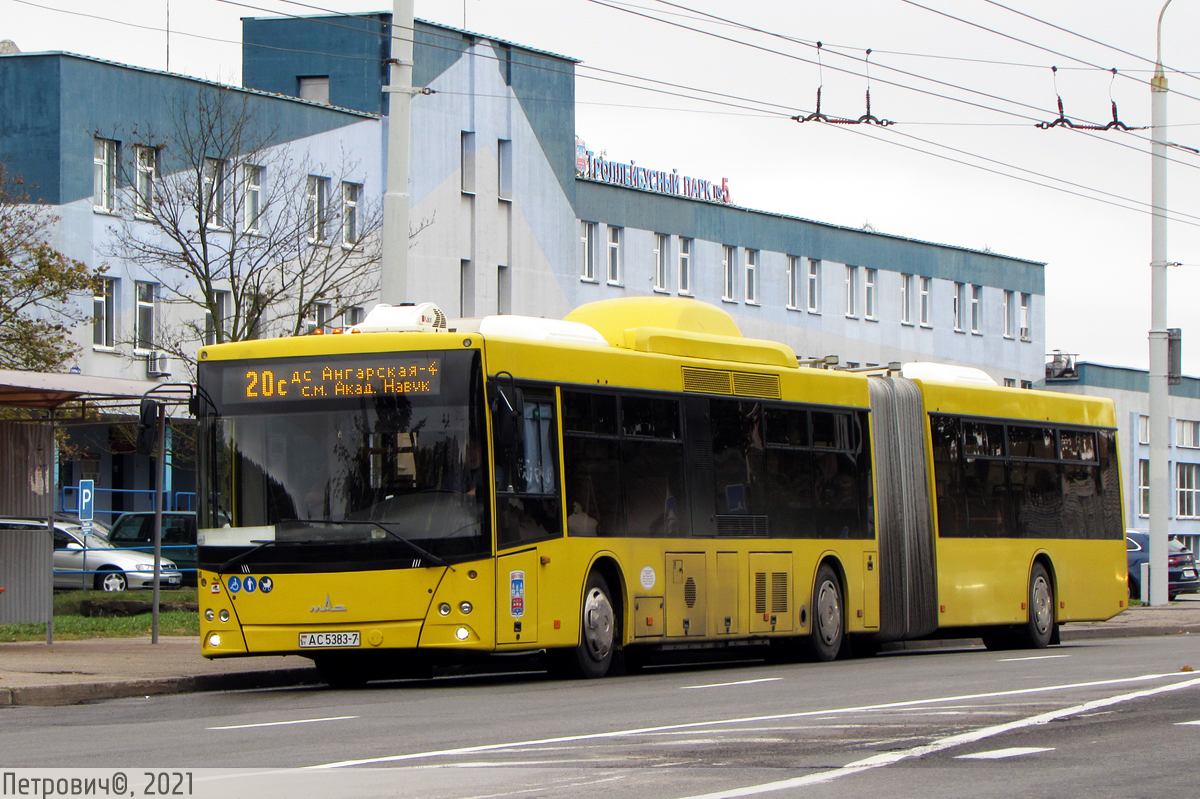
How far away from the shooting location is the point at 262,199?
51.0m

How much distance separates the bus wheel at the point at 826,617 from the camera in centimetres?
2200

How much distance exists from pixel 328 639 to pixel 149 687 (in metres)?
1.58

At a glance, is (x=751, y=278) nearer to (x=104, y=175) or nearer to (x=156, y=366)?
(x=156, y=366)

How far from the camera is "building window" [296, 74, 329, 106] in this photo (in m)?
56.6

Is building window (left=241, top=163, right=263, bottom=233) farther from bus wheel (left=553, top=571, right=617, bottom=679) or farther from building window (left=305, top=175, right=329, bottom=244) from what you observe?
bus wheel (left=553, top=571, right=617, bottom=679)

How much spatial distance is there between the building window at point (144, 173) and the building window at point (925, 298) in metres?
38.1

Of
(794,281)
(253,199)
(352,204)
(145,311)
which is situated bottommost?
(145,311)

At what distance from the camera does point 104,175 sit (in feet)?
156

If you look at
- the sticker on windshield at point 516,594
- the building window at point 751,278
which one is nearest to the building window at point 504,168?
the building window at point 751,278

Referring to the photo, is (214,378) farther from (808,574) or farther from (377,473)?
(808,574)

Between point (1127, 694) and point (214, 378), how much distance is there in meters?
8.18

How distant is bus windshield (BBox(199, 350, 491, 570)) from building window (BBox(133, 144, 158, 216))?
25692 millimetres

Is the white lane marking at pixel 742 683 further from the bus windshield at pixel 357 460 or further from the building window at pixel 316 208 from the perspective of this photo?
the building window at pixel 316 208

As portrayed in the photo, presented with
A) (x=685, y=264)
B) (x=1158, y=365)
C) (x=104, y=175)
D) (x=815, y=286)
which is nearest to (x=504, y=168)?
(x=685, y=264)
